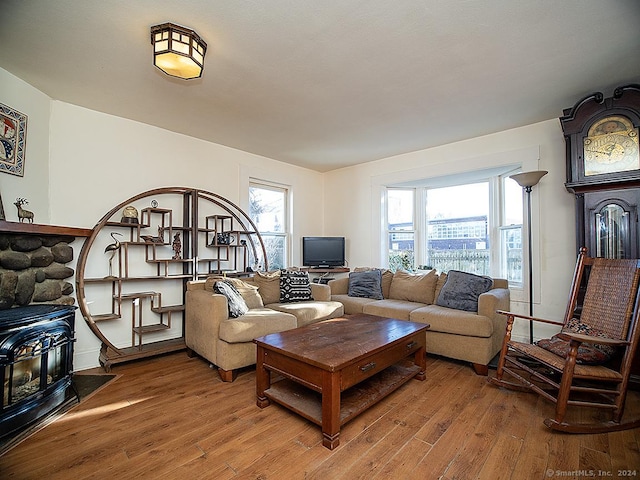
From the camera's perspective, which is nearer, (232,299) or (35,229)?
(35,229)

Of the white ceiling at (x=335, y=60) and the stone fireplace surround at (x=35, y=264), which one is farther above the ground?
the white ceiling at (x=335, y=60)

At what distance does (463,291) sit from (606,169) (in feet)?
5.42

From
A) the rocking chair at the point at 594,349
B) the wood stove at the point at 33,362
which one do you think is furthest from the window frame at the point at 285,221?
the rocking chair at the point at 594,349

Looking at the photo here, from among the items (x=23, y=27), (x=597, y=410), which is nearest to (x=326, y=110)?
(x=23, y=27)

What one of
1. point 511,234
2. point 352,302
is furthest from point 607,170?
point 352,302

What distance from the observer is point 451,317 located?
3094 millimetres

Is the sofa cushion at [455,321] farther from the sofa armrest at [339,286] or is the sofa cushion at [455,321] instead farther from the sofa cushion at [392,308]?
the sofa armrest at [339,286]

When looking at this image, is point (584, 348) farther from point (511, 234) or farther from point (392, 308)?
point (511, 234)

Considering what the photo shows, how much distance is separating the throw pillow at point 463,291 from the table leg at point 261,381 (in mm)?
2145

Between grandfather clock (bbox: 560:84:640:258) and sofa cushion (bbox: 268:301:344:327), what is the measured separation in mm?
2566

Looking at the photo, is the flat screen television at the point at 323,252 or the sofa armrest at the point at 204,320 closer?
the sofa armrest at the point at 204,320

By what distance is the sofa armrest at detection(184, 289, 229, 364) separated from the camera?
9.29ft

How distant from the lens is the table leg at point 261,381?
2299mm

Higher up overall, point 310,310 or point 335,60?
point 335,60
